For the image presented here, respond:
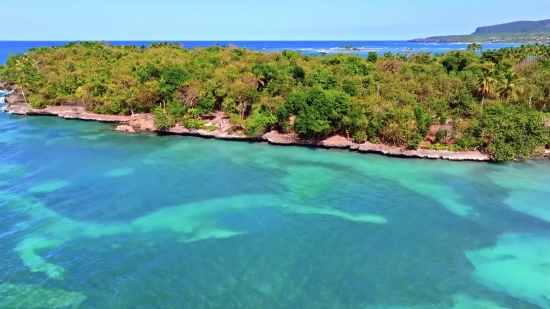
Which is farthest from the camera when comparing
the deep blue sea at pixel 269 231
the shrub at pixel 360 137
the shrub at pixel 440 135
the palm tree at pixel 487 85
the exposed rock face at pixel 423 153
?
the palm tree at pixel 487 85

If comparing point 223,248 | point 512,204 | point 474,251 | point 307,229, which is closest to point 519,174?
point 512,204

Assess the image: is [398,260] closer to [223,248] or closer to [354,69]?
[223,248]

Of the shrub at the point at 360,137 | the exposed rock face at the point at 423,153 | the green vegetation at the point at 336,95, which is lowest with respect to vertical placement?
the exposed rock face at the point at 423,153

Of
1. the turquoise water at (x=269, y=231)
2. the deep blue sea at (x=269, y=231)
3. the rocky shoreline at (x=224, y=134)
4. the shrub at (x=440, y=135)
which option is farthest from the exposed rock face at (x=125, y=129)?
the shrub at (x=440, y=135)

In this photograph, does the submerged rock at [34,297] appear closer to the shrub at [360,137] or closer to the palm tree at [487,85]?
the shrub at [360,137]

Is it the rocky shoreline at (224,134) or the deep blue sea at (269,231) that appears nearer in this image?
the deep blue sea at (269,231)
